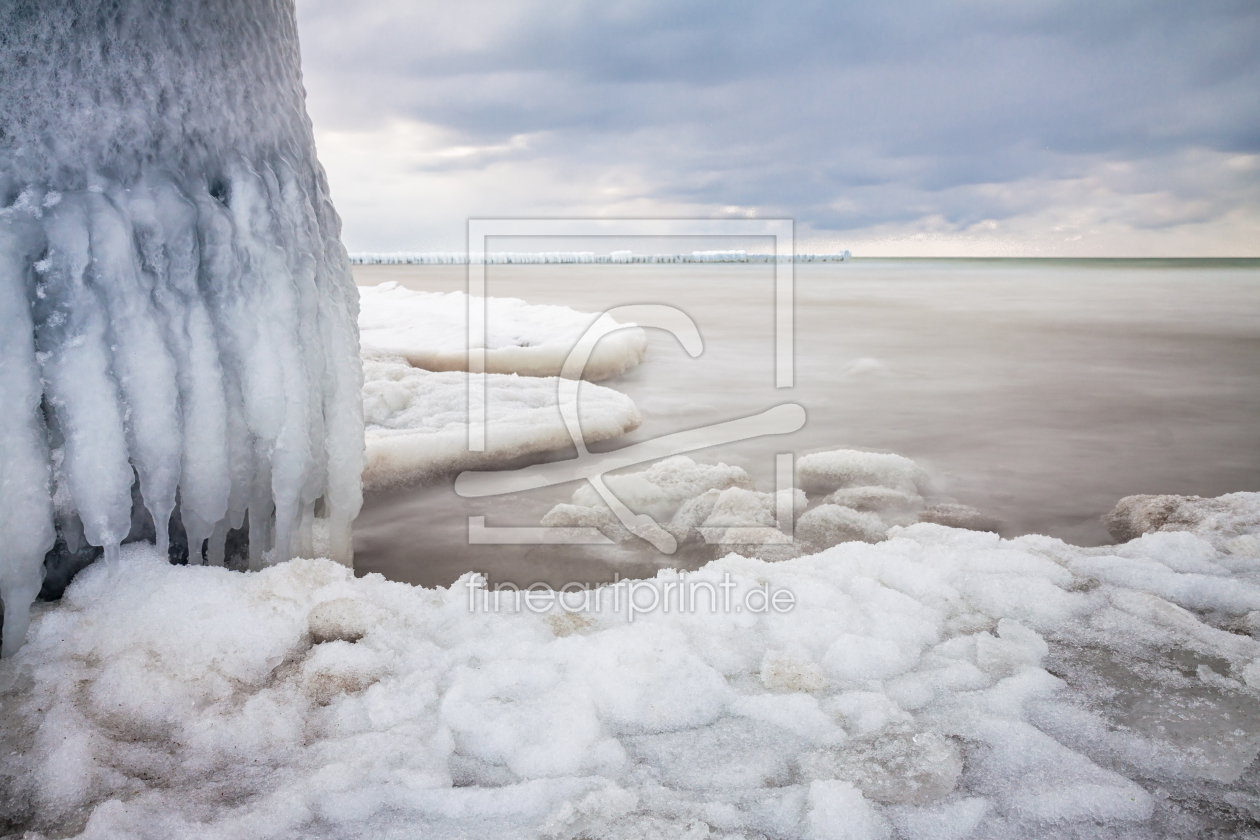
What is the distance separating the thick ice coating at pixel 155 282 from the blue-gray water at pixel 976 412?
887 millimetres

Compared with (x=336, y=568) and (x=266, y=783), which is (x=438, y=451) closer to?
(x=336, y=568)

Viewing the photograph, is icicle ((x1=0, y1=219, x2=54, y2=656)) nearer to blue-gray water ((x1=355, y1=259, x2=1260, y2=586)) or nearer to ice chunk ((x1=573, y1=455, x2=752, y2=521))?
blue-gray water ((x1=355, y1=259, x2=1260, y2=586))

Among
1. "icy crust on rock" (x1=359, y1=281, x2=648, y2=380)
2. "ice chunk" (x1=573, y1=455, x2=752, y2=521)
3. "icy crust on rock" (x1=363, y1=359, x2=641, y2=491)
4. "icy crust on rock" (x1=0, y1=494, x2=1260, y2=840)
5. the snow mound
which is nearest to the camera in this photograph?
"icy crust on rock" (x1=0, y1=494, x2=1260, y2=840)

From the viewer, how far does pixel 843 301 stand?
16.7m

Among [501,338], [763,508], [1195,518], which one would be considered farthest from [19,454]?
[501,338]

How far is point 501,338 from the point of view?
6660 millimetres

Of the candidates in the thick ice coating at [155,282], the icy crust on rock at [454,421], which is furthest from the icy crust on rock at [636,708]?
the icy crust on rock at [454,421]

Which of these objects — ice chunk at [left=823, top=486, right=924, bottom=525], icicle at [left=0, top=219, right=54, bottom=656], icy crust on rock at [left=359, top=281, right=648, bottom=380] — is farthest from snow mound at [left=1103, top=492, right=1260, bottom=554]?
icy crust on rock at [left=359, top=281, right=648, bottom=380]

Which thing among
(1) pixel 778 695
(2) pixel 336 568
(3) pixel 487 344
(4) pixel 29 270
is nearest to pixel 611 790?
(1) pixel 778 695

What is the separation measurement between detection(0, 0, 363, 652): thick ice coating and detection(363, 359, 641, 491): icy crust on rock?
1292 millimetres

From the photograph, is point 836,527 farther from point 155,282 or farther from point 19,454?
point 19,454

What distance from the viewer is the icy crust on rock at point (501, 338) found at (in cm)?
599

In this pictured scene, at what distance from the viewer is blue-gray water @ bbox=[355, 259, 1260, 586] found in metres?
3.14

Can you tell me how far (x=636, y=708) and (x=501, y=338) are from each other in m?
5.27
